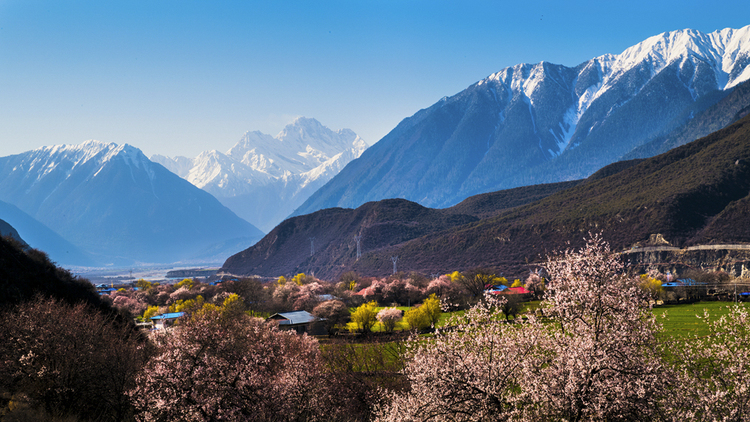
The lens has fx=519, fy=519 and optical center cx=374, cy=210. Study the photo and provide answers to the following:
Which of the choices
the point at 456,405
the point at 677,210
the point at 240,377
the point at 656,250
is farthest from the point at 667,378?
the point at 677,210

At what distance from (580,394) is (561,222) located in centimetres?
15156

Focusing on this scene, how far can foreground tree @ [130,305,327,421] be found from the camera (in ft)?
81.0

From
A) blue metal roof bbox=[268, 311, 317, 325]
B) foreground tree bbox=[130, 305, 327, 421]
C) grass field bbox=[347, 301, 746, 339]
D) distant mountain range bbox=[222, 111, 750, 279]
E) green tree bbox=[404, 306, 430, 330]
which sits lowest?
grass field bbox=[347, 301, 746, 339]

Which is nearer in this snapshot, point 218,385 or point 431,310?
point 218,385

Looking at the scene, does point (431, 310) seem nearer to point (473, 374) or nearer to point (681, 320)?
→ point (681, 320)

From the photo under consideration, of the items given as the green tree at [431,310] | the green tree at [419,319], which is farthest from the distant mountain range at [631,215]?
the green tree at [419,319]

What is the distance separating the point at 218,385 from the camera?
2536 cm

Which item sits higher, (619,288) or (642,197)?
(642,197)

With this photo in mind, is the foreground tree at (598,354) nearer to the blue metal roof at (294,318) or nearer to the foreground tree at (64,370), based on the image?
the foreground tree at (64,370)

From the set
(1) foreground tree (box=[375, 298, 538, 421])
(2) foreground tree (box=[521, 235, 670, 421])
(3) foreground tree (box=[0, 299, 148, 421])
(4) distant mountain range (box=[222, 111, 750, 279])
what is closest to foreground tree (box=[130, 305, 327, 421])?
(3) foreground tree (box=[0, 299, 148, 421])

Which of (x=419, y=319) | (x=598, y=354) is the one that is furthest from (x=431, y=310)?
(x=598, y=354)

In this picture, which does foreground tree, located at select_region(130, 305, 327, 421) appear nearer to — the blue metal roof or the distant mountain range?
the blue metal roof

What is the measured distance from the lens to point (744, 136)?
509 feet

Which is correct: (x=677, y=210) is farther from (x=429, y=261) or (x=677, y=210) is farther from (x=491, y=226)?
(x=429, y=261)
